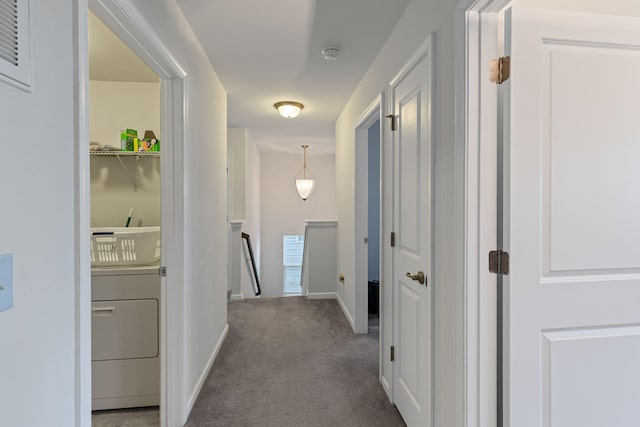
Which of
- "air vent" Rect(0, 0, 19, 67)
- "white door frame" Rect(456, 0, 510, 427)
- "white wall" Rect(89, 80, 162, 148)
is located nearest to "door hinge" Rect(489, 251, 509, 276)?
"white door frame" Rect(456, 0, 510, 427)

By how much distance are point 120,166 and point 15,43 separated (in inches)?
75.1

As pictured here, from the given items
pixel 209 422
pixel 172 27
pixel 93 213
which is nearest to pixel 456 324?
pixel 209 422

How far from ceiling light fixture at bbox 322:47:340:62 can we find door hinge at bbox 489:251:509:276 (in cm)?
173

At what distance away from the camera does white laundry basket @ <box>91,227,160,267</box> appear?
1850 mm

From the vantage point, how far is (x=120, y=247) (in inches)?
73.7

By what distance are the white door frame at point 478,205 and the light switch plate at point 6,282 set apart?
53.2 inches

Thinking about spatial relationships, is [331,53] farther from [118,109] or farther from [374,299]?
[374,299]

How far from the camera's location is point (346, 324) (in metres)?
3.24

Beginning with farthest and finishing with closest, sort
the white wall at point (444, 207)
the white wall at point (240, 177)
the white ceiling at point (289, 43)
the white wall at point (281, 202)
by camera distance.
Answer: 1. the white wall at point (281, 202)
2. the white wall at point (240, 177)
3. the white ceiling at point (289, 43)
4. the white wall at point (444, 207)

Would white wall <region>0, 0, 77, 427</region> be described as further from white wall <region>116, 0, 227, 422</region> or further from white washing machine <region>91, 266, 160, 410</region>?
white washing machine <region>91, 266, 160, 410</region>

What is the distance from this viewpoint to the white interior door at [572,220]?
1121 millimetres

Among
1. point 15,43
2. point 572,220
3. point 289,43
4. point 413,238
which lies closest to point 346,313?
point 413,238

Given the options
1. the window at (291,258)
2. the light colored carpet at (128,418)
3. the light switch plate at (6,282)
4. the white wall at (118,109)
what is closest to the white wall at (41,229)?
the light switch plate at (6,282)

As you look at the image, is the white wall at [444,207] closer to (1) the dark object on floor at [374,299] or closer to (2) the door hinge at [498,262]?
(2) the door hinge at [498,262]
